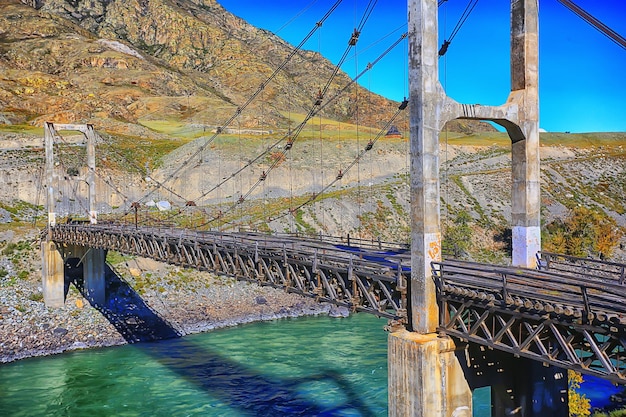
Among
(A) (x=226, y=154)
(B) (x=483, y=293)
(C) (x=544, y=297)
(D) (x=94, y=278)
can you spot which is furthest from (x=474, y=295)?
(A) (x=226, y=154)

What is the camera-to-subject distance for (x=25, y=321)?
32.7 metres

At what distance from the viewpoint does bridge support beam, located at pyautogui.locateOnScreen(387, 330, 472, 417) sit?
12.1 m

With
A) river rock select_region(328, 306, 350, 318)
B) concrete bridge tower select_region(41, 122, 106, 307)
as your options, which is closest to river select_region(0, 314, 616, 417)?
river rock select_region(328, 306, 350, 318)

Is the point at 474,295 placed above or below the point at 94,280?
above

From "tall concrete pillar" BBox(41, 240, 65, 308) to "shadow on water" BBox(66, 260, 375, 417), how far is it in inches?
66.7

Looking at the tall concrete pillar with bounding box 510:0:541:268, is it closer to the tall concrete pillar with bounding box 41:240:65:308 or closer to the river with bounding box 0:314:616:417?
the river with bounding box 0:314:616:417

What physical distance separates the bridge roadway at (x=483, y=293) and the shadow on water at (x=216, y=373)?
567 centimetres

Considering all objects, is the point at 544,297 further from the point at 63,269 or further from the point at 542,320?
the point at 63,269

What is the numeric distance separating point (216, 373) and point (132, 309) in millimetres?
11633

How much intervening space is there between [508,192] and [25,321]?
51.9 meters

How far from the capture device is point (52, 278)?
35.8 m

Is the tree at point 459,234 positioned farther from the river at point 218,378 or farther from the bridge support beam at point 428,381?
the bridge support beam at point 428,381

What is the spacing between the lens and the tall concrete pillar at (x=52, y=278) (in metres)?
35.4

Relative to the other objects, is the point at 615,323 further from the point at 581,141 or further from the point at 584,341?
the point at 581,141
